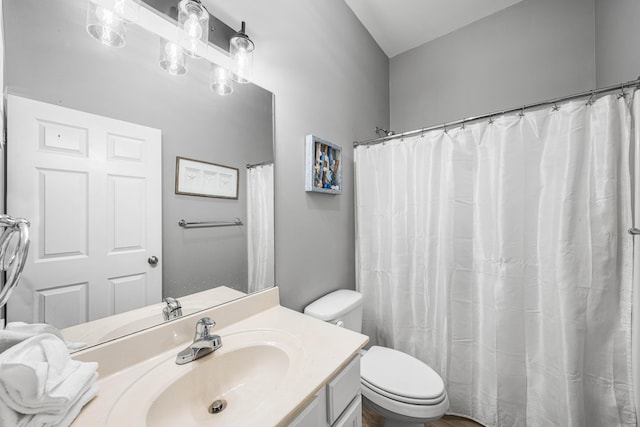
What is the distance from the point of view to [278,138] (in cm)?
118

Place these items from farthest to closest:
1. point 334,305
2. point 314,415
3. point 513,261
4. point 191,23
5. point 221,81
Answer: point 334,305
point 513,261
point 221,81
point 191,23
point 314,415

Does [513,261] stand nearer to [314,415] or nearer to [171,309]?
[314,415]

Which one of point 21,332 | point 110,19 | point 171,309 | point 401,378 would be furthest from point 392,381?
point 110,19

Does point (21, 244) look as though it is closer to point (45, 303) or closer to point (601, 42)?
point (45, 303)

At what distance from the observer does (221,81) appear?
97cm

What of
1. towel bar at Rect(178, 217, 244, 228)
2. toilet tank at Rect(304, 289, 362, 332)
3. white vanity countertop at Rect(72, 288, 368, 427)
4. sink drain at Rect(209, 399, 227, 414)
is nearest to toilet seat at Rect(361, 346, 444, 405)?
toilet tank at Rect(304, 289, 362, 332)

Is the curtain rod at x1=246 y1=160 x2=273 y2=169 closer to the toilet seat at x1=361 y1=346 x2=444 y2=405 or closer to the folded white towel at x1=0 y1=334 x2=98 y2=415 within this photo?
the folded white towel at x1=0 y1=334 x2=98 y2=415

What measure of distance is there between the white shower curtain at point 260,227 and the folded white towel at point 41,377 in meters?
0.59

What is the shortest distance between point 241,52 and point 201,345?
1128 mm

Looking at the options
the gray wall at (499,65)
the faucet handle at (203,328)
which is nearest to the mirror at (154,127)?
the faucet handle at (203,328)

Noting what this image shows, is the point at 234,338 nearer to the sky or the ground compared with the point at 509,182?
nearer to the ground

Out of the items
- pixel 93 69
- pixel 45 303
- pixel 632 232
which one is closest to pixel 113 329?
pixel 45 303

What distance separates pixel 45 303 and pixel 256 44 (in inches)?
46.7

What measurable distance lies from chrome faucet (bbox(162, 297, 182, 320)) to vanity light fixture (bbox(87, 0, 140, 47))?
81 centimetres
